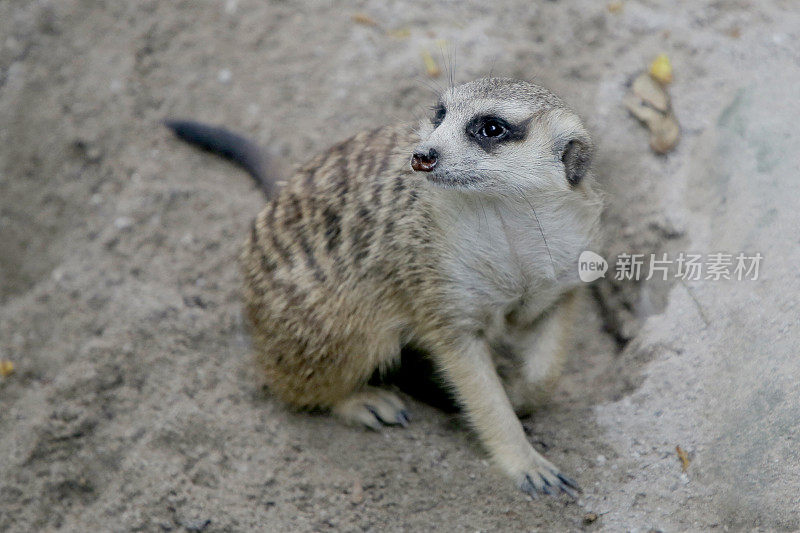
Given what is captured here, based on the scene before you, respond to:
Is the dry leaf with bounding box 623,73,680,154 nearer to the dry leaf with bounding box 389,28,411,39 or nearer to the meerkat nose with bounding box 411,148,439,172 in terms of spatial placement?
the dry leaf with bounding box 389,28,411,39

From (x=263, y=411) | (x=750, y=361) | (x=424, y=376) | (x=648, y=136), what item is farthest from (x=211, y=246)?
(x=750, y=361)

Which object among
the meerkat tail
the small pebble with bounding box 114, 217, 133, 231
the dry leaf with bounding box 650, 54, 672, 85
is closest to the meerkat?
the meerkat tail

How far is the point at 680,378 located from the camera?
231 centimetres

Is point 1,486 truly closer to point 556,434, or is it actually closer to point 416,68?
point 556,434

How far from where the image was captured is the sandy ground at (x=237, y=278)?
2.20 m

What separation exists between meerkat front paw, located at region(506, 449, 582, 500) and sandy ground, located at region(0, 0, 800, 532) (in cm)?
3

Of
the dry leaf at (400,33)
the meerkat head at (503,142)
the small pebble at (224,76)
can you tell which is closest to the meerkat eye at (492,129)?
the meerkat head at (503,142)

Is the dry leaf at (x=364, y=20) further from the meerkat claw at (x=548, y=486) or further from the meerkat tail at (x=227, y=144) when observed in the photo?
the meerkat claw at (x=548, y=486)

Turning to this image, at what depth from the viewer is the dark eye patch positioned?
1.93m

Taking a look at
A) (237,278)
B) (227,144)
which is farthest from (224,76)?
(237,278)

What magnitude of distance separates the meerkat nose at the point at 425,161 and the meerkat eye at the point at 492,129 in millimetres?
151

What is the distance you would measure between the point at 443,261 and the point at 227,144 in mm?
1391

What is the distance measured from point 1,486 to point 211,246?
1111 millimetres

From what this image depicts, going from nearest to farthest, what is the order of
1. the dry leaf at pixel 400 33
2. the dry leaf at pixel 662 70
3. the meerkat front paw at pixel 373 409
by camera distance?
1. the meerkat front paw at pixel 373 409
2. the dry leaf at pixel 662 70
3. the dry leaf at pixel 400 33
